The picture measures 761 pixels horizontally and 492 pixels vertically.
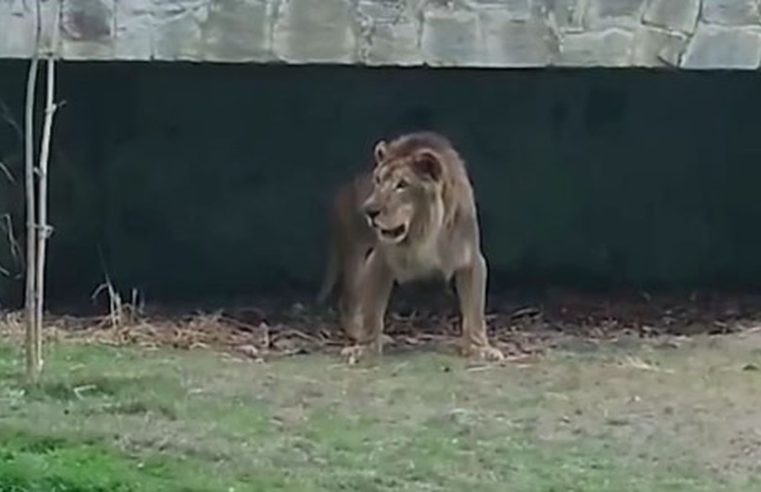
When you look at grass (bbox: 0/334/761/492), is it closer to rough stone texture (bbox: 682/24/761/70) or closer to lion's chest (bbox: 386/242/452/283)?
lion's chest (bbox: 386/242/452/283)

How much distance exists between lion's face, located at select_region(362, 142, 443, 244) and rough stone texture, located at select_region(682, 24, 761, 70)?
1.23 m

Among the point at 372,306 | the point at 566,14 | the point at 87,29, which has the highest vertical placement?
the point at 566,14

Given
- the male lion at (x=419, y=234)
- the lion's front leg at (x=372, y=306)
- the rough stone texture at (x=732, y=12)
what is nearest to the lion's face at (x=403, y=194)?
the male lion at (x=419, y=234)

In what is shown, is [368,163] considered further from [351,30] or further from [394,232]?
[394,232]

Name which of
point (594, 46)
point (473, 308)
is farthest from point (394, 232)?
point (594, 46)

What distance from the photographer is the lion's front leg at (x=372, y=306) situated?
7.97 metres

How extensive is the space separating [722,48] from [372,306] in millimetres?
1786

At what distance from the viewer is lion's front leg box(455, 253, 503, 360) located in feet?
26.1

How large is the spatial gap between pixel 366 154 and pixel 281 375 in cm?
391

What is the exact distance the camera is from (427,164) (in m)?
7.89

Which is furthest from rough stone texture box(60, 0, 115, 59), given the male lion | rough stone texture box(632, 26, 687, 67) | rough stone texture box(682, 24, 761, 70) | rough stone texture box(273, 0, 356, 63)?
rough stone texture box(682, 24, 761, 70)

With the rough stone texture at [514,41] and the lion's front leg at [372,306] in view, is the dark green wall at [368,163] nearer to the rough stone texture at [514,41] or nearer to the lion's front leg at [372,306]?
the rough stone texture at [514,41]

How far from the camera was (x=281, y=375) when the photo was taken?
24.0ft

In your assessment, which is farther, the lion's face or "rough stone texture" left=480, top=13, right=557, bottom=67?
"rough stone texture" left=480, top=13, right=557, bottom=67
